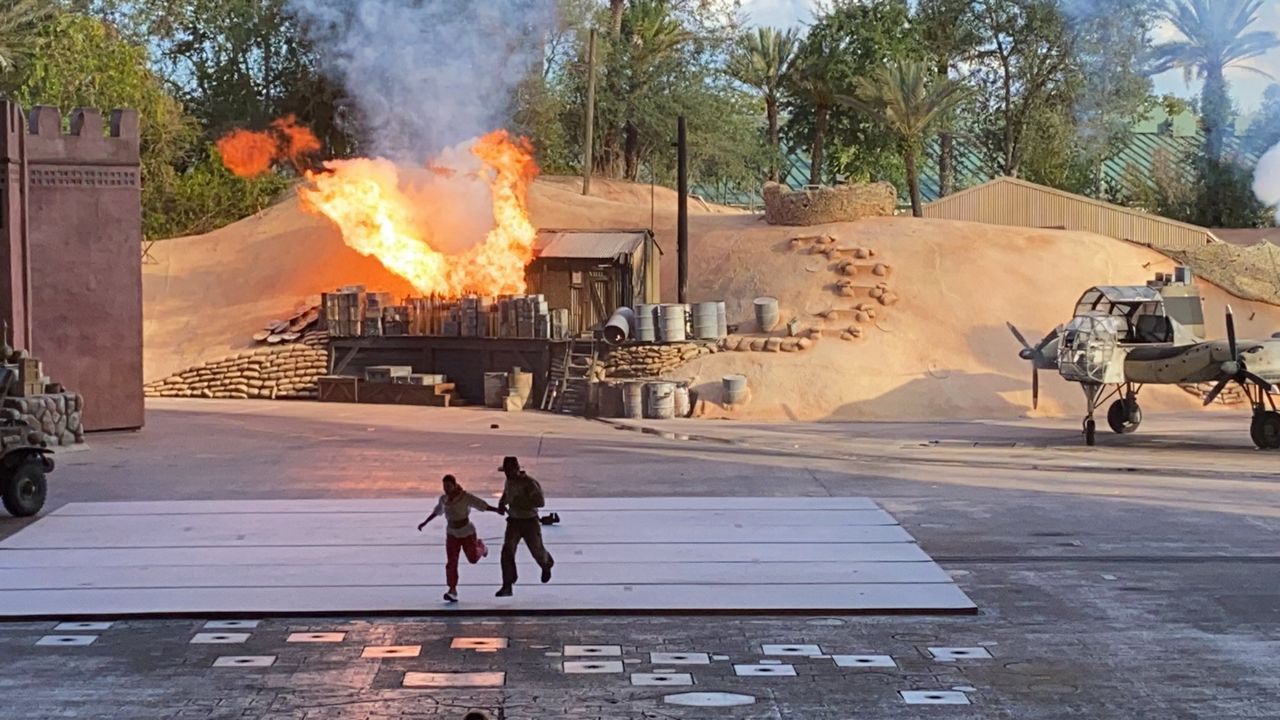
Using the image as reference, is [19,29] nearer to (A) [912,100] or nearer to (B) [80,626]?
(A) [912,100]

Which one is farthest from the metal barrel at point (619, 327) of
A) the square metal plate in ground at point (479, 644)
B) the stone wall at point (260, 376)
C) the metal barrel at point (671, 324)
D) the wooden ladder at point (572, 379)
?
the square metal plate in ground at point (479, 644)

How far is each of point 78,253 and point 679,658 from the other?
A: 21.5 metres

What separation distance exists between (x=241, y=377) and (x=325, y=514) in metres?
22.7

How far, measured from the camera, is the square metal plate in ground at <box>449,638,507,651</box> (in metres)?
12.7

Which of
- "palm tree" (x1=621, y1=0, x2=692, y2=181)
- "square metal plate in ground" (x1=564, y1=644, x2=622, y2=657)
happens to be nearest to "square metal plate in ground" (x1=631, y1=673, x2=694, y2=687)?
"square metal plate in ground" (x1=564, y1=644, x2=622, y2=657)

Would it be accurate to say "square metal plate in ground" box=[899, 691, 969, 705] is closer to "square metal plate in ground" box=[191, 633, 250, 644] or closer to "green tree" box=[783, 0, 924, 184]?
"square metal plate in ground" box=[191, 633, 250, 644]

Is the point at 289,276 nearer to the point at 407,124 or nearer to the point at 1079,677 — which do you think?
the point at 407,124

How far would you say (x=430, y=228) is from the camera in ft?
147

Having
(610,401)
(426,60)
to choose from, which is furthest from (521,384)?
(426,60)

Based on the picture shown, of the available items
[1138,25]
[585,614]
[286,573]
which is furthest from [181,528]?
[1138,25]

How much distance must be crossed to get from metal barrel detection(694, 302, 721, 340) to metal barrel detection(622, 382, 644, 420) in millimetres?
3968

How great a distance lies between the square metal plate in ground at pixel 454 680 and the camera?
37.8 ft

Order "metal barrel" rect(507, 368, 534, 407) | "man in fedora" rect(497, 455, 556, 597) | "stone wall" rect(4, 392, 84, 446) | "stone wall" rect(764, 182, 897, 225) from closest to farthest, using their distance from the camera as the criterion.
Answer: "man in fedora" rect(497, 455, 556, 597)
"stone wall" rect(4, 392, 84, 446)
"metal barrel" rect(507, 368, 534, 407)
"stone wall" rect(764, 182, 897, 225)

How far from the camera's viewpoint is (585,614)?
13.9 metres
